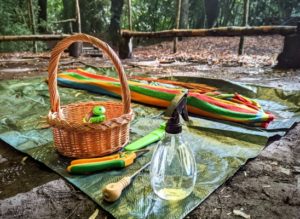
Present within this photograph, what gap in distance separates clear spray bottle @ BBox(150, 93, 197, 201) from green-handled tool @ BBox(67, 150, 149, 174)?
0.80ft

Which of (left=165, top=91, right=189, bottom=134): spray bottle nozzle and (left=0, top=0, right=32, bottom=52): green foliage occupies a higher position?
(left=0, top=0, right=32, bottom=52): green foliage

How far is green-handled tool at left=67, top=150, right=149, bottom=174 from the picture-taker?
4.04 feet

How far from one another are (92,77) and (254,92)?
148 centimetres

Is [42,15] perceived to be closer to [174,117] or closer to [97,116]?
[97,116]

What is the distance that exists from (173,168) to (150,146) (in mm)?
473

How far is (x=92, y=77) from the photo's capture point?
290cm

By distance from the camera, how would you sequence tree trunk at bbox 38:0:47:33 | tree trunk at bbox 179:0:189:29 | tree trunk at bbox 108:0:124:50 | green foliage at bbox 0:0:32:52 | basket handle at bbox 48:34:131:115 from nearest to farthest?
basket handle at bbox 48:34:131:115 < green foliage at bbox 0:0:32:52 < tree trunk at bbox 179:0:189:29 < tree trunk at bbox 108:0:124:50 < tree trunk at bbox 38:0:47:33

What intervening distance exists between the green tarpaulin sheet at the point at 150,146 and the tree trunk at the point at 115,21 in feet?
20.3

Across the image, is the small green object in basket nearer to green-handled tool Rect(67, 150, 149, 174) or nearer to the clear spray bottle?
green-handled tool Rect(67, 150, 149, 174)

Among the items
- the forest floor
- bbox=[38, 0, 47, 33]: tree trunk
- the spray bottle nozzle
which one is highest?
bbox=[38, 0, 47, 33]: tree trunk

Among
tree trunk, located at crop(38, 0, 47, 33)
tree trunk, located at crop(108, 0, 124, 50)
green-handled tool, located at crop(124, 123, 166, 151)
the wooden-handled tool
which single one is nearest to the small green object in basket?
green-handled tool, located at crop(124, 123, 166, 151)

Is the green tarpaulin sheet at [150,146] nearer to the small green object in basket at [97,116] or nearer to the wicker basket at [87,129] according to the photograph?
the wicker basket at [87,129]

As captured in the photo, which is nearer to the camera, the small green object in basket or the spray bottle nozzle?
the spray bottle nozzle

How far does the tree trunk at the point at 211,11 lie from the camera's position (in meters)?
9.16
